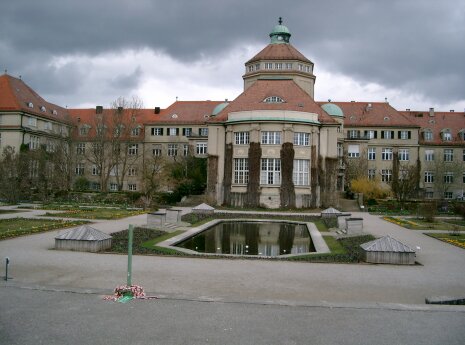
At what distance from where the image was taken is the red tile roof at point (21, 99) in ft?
184

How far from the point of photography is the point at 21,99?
5784 cm

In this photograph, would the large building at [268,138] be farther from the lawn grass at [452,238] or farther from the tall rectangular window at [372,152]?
the lawn grass at [452,238]

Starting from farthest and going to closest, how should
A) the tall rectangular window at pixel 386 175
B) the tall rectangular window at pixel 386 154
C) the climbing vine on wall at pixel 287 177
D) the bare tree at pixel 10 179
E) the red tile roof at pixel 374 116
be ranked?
the red tile roof at pixel 374 116
the tall rectangular window at pixel 386 154
the tall rectangular window at pixel 386 175
the climbing vine on wall at pixel 287 177
the bare tree at pixel 10 179

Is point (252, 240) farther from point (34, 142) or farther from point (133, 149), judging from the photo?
point (133, 149)

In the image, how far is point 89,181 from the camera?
65.9 metres

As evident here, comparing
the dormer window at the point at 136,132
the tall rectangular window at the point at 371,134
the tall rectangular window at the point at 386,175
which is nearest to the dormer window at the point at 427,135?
the tall rectangular window at the point at 371,134

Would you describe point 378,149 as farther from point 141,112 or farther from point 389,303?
point 389,303

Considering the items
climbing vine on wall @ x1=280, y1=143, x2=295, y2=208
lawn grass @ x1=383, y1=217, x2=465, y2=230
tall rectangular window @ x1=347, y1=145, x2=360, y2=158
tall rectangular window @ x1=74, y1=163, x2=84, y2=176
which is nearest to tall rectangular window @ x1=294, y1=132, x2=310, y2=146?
climbing vine on wall @ x1=280, y1=143, x2=295, y2=208

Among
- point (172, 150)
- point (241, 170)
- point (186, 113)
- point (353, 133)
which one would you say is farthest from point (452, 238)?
point (186, 113)

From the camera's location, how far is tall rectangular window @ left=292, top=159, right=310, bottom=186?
45.3 metres

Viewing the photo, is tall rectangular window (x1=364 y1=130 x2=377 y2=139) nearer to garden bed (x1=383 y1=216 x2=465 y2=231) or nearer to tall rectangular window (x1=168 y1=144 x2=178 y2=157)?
tall rectangular window (x1=168 y1=144 x2=178 y2=157)

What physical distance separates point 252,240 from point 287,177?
2141cm

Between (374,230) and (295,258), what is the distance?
38.9ft

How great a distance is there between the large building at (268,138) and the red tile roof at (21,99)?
0.50 ft
